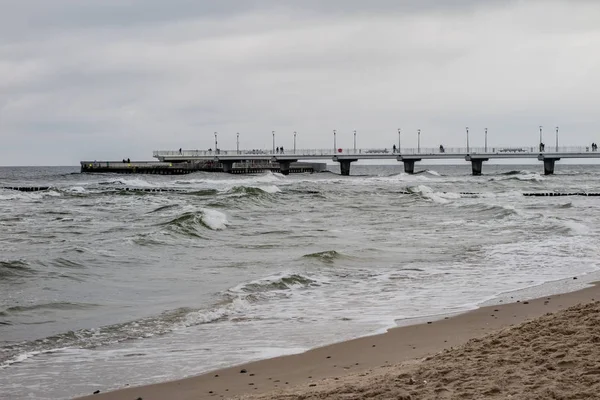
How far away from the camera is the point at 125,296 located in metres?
14.0

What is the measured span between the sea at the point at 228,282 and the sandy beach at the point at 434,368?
520 millimetres

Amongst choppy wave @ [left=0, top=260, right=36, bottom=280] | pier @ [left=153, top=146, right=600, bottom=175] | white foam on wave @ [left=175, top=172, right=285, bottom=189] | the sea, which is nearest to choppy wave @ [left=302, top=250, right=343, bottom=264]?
the sea

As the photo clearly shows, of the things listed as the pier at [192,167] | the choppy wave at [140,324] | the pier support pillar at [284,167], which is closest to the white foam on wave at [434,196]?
the choppy wave at [140,324]

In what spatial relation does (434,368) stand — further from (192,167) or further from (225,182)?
(192,167)

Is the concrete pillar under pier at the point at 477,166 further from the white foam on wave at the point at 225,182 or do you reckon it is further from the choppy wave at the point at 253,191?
the choppy wave at the point at 253,191

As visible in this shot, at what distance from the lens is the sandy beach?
6242 millimetres

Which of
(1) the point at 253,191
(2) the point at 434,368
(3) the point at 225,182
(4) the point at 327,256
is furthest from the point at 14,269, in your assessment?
(3) the point at 225,182

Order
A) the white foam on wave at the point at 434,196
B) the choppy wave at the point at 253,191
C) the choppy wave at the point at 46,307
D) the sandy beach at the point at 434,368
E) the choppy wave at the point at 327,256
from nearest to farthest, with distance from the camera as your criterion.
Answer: the sandy beach at the point at 434,368 → the choppy wave at the point at 46,307 → the choppy wave at the point at 327,256 → the white foam on wave at the point at 434,196 → the choppy wave at the point at 253,191

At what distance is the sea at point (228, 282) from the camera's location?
9531mm

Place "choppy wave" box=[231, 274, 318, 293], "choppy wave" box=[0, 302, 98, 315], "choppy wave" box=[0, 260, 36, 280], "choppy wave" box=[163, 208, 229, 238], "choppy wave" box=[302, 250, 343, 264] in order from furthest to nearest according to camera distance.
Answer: "choppy wave" box=[163, 208, 229, 238] < "choppy wave" box=[302, 250, 343, 264] < "choppy wave" box=[0, 260, 36, 280] < "choppy wave" box=[231, 274, 318, 293] < "choppy wave" box=[0, 302, 98, 315]

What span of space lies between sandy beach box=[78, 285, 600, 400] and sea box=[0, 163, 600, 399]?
1.70 ft

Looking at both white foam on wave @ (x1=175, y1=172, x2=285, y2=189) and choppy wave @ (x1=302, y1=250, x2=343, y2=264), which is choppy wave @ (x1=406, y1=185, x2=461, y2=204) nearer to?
white foam on wave @ (x1=175, y1=172, x2=285, y2=189)

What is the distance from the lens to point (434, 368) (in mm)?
7059

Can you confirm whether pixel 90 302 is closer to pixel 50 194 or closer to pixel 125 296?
pixel 125 296
